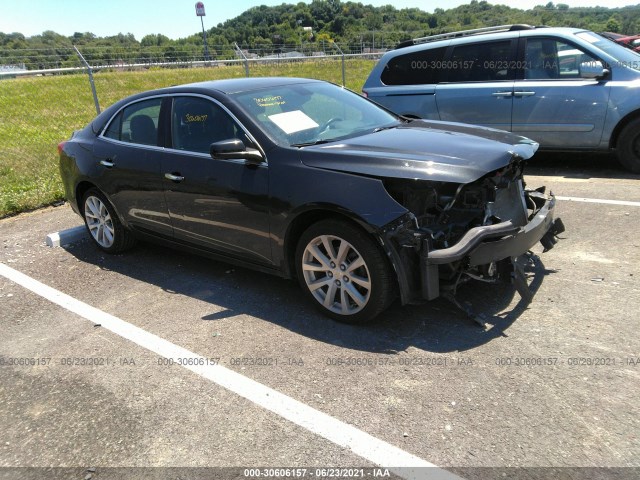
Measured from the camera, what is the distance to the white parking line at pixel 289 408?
240cm

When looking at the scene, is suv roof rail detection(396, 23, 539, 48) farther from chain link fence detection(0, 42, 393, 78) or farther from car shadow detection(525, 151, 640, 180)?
chain link fence detection(0, 42, 393, 78)

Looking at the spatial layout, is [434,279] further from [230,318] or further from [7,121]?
[7,121]

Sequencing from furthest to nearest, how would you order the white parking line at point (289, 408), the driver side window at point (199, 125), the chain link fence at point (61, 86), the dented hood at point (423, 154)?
1. the chain link fence at point (61, 86)
2. the driver side window at point (199, 125)
3. the dented hood at point (423, 154)
4. the white parking line at point (289, 408)

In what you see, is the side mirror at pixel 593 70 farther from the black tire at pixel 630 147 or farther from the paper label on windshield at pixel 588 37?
the black tire at pixel 630 147

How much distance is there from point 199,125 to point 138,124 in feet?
2.91

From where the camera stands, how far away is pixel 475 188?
3.44 metres

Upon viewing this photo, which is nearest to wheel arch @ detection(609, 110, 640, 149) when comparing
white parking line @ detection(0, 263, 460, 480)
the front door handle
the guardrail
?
the front door handle

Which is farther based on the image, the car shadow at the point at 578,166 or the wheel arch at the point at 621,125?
the car shadow at the point at 578,166

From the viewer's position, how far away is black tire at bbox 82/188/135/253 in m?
5.22

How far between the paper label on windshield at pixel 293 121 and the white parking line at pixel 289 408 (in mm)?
1780

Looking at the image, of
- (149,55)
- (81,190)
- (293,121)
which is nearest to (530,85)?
(293,121)

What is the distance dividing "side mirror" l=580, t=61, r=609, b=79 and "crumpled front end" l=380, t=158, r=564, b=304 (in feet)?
12.8

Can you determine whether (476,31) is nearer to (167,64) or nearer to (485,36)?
(485,36)

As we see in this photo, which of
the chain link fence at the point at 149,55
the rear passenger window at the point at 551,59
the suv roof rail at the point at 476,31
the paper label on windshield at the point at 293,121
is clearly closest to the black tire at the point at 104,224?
the paper label on windshield at the point at 293,121
